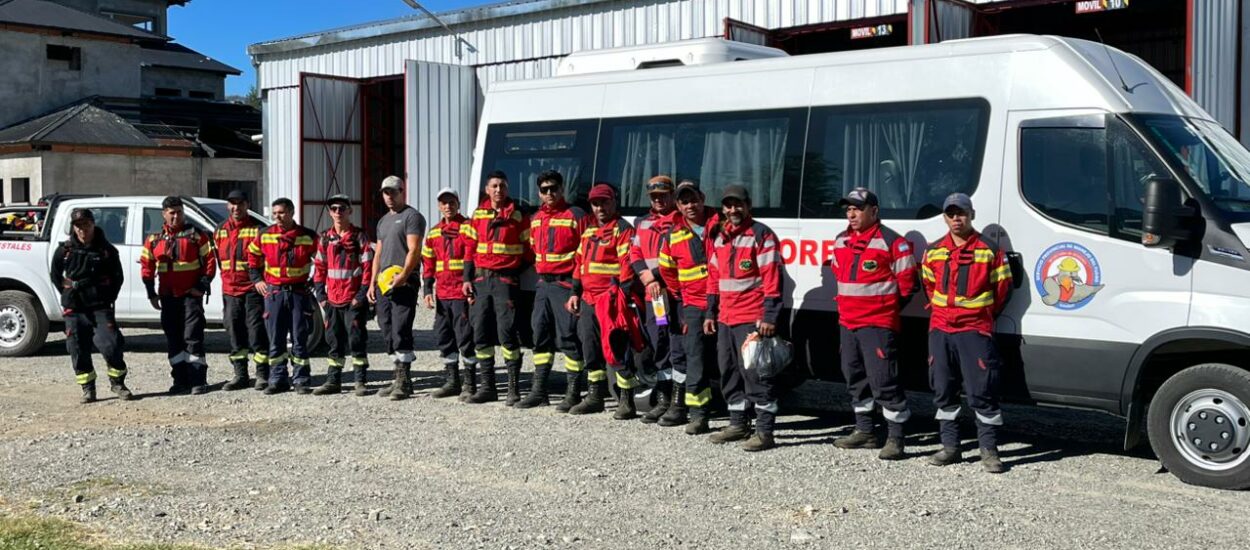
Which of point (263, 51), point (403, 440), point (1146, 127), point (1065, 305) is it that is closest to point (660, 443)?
point (403, 440)

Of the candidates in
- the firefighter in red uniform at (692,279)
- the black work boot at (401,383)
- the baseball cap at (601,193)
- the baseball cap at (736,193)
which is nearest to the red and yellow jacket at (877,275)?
the baseball cap at (736,193)

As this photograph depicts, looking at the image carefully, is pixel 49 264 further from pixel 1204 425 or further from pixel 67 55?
pixel 67 55

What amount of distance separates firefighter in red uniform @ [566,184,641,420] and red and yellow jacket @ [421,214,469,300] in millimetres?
1145

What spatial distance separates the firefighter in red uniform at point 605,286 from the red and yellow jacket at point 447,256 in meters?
1.14

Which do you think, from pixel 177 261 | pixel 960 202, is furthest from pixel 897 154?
pixel 177 261

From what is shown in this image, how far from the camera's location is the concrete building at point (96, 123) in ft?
113

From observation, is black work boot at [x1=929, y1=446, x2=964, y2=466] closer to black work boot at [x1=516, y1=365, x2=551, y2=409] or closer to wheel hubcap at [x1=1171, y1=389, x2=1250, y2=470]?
wheel hubcap at [x1=1171, y1=389, x2=1250, y2=470]

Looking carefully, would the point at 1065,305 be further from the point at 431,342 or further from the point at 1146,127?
the point at 431,342

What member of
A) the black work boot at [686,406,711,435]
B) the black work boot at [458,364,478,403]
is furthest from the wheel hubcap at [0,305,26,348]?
the black work boot at [686,406,711,435]

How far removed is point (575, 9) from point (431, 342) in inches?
301

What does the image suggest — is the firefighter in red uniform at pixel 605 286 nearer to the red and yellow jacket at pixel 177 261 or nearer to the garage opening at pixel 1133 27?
the red and yellow jacket at pixel 177 261

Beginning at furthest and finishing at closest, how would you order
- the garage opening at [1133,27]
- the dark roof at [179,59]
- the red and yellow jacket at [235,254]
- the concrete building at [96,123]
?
the dark roof at [179,59]
the concrete building at [96,123]
the garage opening at [1133,27]
the red and yellow jacket at [235,254]

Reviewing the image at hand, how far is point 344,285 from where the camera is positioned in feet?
33.3

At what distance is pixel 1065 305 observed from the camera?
279 inches
